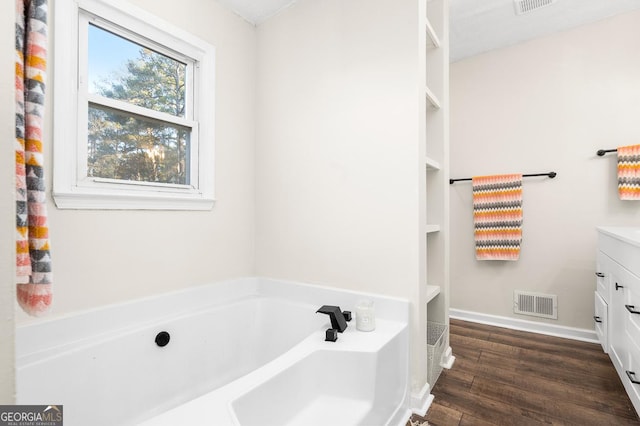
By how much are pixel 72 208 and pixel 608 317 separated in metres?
2.95

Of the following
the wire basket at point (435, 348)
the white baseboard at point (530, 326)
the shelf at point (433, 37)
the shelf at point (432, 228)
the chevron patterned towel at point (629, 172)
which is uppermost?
the shelf at point (433, 37)

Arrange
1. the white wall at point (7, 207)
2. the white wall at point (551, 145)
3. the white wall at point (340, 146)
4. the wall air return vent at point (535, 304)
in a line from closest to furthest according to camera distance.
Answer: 1. the white wall at point (7, 207)
2. the white wall at point (340, 146)
3. the white wall at point (551, 145)
4. the wall air return vent at point (535, 304)

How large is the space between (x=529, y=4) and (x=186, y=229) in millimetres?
2759

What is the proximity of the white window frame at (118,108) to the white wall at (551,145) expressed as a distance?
2.27 meters

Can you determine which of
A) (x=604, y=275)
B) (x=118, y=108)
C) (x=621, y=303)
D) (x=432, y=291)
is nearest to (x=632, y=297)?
(x=621, y=303)

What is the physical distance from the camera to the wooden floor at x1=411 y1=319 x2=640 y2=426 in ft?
4.65

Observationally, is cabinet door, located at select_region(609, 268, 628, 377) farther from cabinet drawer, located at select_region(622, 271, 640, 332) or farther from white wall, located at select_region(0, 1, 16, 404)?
white wall, located at select_region(0, 1, 16, 404)

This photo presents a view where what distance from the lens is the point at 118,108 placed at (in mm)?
1455

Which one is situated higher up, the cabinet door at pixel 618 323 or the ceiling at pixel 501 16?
the ceiling at pixel 501 16

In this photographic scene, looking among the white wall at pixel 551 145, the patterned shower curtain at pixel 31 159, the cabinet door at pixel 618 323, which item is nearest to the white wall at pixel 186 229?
the patterned shower curtain at pixel 31 159

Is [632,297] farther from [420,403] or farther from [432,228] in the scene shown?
[420,403]

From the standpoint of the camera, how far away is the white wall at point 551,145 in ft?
7.25

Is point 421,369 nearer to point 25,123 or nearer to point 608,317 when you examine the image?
point 608,317

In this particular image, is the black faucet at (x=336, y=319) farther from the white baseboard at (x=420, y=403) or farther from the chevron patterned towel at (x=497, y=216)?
the chevron patterned towel at (x=497, y=216)
